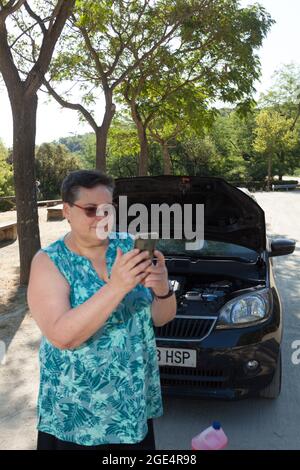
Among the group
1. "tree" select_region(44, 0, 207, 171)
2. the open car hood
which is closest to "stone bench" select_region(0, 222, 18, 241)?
"tree" select_region(44, 0, 207, 171)

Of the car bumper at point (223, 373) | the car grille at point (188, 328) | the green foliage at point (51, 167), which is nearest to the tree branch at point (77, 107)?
the car grille at point (188, 328)

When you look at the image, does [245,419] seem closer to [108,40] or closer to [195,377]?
[195,377]

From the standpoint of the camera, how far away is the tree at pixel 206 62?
1330 cm

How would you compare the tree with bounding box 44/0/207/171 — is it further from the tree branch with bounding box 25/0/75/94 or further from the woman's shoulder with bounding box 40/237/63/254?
the woman's shoulder with bounding box 40/237/63/254

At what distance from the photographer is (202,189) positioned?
5090 millimetres

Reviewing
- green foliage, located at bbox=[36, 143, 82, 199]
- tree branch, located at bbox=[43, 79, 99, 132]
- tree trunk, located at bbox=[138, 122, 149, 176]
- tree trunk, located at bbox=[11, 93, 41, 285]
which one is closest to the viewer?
tree trunk, located at bbox=[11, 93, 41, 285]

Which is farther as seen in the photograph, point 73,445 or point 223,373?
point 223,373

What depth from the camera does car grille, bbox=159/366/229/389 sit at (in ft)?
11.8

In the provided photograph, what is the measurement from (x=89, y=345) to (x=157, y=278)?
36 cm

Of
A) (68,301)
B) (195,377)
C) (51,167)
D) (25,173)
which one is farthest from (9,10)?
(51,167)

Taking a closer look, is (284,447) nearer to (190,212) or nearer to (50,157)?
(190,212)

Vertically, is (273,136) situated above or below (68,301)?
above

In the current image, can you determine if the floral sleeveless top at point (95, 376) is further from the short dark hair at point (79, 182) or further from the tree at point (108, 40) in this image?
the tree at point (108, 40)

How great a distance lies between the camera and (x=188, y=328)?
143 inches
